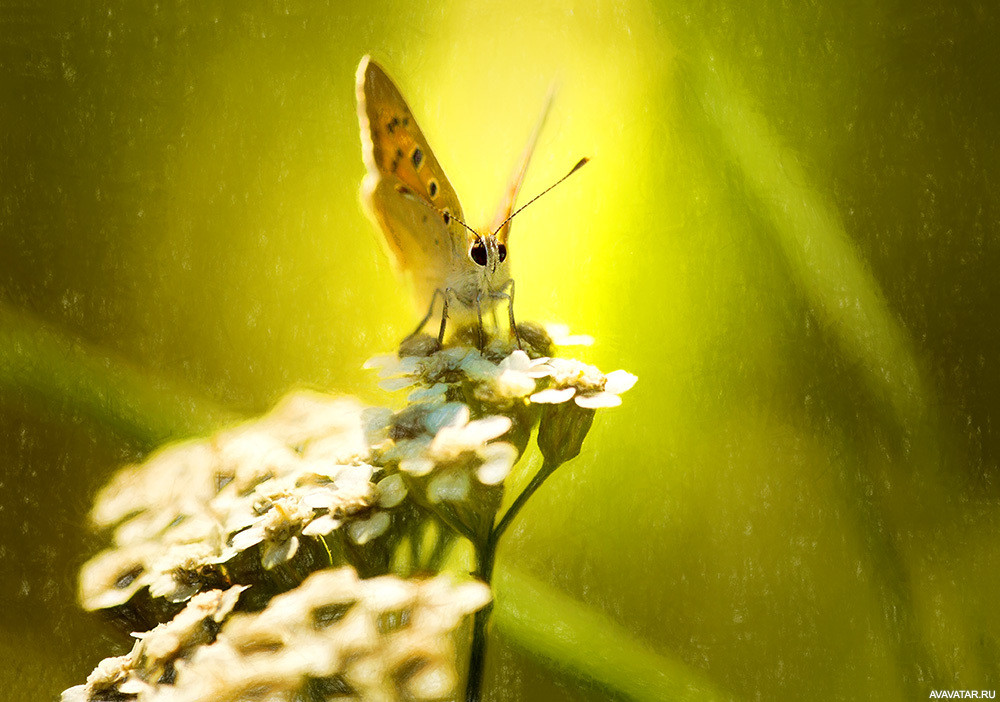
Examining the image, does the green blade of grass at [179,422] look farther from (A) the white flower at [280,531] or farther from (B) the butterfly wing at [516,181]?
(B) the butterfly wing at [516,181]

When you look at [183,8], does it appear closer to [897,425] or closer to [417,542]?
[417,542]

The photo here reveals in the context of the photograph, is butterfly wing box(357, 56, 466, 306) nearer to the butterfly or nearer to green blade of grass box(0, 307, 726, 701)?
the butterfly

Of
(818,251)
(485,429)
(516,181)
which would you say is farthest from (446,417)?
(818,251)

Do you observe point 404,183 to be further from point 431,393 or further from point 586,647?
point 586,647

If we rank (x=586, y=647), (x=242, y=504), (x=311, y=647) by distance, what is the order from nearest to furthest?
1. (x=311, y=647)
2. (x=242, y=504)
3. (x=586, y=647)

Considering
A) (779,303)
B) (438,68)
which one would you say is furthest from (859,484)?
(438,68)
